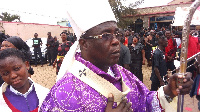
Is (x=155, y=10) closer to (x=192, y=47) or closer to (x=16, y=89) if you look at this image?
(x=192, y=47)

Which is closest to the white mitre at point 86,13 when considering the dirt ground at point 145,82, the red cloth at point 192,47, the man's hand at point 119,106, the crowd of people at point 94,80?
the crowd of people at point 94,80

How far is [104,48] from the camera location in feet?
4.17

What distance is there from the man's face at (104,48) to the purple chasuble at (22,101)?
853mm

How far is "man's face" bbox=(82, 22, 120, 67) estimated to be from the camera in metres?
1.27

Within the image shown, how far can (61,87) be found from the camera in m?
1.24

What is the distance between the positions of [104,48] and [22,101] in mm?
1046

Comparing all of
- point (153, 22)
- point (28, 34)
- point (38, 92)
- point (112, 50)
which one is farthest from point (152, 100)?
point (153, 22)

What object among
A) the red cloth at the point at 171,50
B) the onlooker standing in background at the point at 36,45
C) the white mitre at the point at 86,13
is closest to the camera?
the white mitre at the point at 86,13

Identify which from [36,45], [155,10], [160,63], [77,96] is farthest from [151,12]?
[77,96]

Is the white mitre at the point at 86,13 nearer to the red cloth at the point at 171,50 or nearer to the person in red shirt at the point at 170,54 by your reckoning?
the person in red shirt at the point at 170,54

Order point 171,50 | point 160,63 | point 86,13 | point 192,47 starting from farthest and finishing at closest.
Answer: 1. point 171,50
2. point 192,47
3. point 160,63
4. point 86,13

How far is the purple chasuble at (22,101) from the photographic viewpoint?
5.56ft

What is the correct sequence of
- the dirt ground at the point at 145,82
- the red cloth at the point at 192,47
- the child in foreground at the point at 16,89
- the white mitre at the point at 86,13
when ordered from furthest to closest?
the red cloth at the point at 192,47
the dirt ground at the point at 145,82
the child in foreground at the point at 16,89
the white mitre at the point at 86,13

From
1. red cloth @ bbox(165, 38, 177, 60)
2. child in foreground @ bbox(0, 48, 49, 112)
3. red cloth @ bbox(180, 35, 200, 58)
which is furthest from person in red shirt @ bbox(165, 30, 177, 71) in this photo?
child in foreground @ bbox(0, 48, 49, 112)
